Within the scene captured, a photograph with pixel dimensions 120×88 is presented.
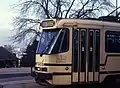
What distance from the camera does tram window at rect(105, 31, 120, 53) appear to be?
51.9 ft

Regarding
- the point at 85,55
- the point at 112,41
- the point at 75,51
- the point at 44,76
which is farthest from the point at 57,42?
the point at 112,41

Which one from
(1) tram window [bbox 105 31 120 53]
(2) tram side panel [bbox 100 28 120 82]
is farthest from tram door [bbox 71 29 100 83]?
(1) tram window [bbox 105 31 120 53]

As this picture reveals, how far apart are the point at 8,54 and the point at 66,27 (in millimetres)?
67599

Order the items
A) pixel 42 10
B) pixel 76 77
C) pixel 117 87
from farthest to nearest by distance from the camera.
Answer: pixel 42 10 → pixel 117 87 → pixel 76 77

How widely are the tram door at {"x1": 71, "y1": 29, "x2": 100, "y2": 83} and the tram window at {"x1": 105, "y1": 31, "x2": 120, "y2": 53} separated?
1.71 feet

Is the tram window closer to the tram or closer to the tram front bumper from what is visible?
the tram

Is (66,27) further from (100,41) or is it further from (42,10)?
(42,10)

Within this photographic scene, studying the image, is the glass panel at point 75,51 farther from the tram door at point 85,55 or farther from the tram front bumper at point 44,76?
the tram front bumper at point 44,76

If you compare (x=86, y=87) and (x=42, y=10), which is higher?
(x=42, y=10)

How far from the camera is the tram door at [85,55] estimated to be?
14961mm

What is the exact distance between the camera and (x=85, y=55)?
49.6ft

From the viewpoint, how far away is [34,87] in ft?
57.1

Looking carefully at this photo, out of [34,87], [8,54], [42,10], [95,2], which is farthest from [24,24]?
[8,54]

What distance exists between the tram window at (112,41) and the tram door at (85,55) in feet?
1.71
